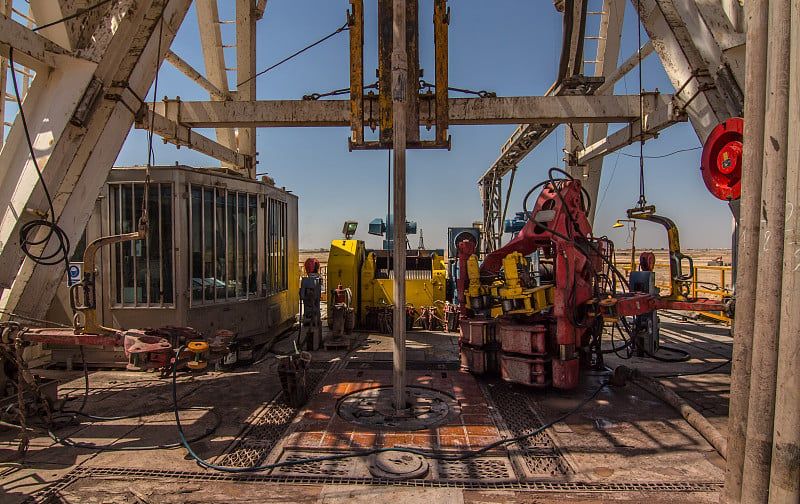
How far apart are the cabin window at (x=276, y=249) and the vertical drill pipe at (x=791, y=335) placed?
830 centimetres

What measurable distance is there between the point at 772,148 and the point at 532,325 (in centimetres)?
390

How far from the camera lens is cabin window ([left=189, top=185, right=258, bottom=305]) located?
7.38 meters

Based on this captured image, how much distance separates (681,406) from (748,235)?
3.47m

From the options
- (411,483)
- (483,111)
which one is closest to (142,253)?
(411,483)

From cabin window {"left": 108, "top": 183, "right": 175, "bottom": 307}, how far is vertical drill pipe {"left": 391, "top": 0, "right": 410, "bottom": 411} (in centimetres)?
439

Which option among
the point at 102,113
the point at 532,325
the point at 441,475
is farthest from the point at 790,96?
the point at 102,113

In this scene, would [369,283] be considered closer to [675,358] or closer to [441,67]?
[441,67]

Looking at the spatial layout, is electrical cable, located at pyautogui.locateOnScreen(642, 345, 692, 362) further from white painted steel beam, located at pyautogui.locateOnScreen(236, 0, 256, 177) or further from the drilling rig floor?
white painted steel beam, located at pyautogui.locateOnScreen(236, 0, 256, 177)

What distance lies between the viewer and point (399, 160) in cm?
496

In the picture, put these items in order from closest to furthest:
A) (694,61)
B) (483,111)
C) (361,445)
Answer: (361,445), (694,61), (483,111)

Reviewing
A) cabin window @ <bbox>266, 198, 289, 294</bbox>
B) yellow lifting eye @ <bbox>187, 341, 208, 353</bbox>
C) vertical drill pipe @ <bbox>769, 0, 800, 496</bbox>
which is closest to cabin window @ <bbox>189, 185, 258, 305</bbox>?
cabin window @ <bbox>266, 198, 289, 294</bbox>

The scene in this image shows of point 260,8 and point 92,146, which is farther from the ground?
point 260,8

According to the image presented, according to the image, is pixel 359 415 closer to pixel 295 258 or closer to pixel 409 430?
pixel 409 430

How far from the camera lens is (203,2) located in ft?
36.7
